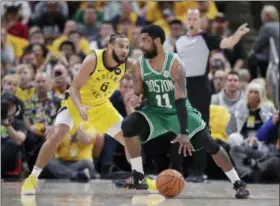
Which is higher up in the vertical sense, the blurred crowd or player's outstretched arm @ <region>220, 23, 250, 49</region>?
player's outstretched arm @ <region>220, 23, 250, 49</region>

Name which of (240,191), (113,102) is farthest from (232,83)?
(240,191)

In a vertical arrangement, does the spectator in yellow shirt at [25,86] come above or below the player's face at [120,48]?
below

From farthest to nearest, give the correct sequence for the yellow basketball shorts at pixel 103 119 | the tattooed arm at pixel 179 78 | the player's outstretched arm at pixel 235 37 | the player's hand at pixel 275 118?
1. the player's hand at pixel 275 118
2. the player's outstretched arm at pixel 235 37
3. the yellow basketball shorts at pixel 103 119
4. the tattooed arm at pixel 179 78

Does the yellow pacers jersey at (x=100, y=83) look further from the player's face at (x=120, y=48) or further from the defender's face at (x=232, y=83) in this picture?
the defender's face at (x=232, y=83)

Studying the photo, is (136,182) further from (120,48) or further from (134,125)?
(120,48)

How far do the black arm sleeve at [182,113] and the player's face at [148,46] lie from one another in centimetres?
65

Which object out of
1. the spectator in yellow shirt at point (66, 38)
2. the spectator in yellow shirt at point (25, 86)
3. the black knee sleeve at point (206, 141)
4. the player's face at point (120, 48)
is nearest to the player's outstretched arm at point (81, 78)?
the player's face at point (120, 48)

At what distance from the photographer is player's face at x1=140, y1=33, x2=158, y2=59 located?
398 inches

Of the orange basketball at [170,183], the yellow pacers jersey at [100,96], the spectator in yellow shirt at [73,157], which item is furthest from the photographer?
the spectator in yellow shirt at [73,157]

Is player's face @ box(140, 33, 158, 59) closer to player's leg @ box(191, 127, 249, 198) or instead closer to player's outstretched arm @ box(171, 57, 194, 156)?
player's outstretched arm @ box(171, 57, 194, 156)

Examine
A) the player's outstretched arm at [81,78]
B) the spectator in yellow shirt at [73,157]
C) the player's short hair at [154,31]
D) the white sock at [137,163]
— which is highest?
the player's short hair at [154,31]

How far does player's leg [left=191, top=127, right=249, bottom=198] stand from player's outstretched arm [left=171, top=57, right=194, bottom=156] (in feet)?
0.70

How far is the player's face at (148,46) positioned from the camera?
10117mm

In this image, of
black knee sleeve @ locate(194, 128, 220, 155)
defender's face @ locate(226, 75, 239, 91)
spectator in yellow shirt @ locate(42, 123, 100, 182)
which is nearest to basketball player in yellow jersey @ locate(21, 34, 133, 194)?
black knee sleeve @ locate(194, 128, 220, 155)
